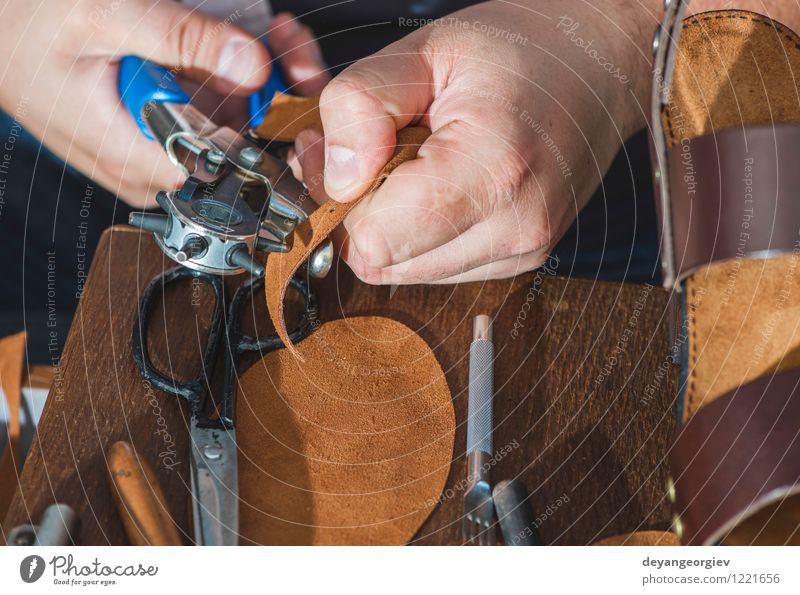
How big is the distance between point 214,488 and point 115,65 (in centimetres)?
32

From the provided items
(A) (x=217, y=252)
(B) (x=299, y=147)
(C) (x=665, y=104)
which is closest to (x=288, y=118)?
(B) (x=299, y=147)

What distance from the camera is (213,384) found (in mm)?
406

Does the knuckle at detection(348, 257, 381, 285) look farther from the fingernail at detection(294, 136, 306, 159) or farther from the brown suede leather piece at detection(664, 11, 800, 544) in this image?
the brown suede leather piece at detection(664, 11, 800, 544)

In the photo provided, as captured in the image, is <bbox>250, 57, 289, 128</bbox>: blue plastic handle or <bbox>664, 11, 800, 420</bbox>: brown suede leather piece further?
<bbox>250, 57, 289, 128</bbox>: blue plastic handle

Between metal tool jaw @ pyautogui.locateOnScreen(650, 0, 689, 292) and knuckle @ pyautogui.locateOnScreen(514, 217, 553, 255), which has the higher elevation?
metal tool jaw @ pyautogui.locateOnScreen(650, 0, 689, 292)

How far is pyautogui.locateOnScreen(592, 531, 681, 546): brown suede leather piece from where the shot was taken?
39cm

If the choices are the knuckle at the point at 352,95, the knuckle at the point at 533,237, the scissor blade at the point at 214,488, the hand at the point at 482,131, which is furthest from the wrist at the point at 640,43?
the scissor blade at the point at 214,488

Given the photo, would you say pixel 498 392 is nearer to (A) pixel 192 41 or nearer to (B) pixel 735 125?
(B) pixel 735 125

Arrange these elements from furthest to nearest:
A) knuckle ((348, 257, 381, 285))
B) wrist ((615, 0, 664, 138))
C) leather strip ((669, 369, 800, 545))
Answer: wrist ((615, 0, 664, 138)) → knuckle ((348, 257, 381, 285)) → leather strip ((669, 369, 800, 545))

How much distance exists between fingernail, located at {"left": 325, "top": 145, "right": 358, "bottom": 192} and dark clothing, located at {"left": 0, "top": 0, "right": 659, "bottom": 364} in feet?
0.70

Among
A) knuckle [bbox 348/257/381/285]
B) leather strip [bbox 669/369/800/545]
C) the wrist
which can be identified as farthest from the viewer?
the wrist

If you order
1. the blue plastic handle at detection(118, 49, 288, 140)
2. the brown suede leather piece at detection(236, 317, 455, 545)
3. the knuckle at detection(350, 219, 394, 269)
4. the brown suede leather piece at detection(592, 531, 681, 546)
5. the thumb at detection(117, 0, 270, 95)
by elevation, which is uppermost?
the thumb at detection(117, 0, 270, 95)

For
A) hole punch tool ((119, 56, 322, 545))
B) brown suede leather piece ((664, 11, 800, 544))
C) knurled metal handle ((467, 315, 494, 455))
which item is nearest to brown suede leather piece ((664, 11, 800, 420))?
brown suede leather piece ((664, 11, 800, 544))
